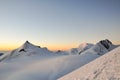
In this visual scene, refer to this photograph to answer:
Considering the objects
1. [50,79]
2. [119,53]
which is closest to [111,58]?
[119,53]

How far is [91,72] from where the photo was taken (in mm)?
12742

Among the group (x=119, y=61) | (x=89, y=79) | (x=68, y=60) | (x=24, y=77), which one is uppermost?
(x=68, y=60)

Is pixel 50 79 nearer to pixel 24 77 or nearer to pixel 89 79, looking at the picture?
pixel 24 77

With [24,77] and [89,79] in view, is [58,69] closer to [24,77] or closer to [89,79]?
[24,77]

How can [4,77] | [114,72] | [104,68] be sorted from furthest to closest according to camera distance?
[4,77]
[104,68]
[114,72]

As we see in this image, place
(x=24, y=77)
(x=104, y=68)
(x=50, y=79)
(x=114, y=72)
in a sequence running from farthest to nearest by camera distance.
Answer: (x=24, y=77) < (x=50, y=79) < (x=104, y=68) < (x=114, y=72)

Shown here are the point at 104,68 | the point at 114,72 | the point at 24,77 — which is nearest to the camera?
the point at 114,72

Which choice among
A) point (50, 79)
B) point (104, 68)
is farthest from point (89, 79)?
point (50, 79)

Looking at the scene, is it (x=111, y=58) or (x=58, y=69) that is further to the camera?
(x=58, y=69)

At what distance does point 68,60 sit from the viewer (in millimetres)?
38219

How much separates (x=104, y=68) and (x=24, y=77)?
2292cm

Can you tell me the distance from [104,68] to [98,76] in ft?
3.52

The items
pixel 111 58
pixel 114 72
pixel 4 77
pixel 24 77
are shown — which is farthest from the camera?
pixel 4 77

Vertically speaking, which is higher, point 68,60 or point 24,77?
point 68,60
